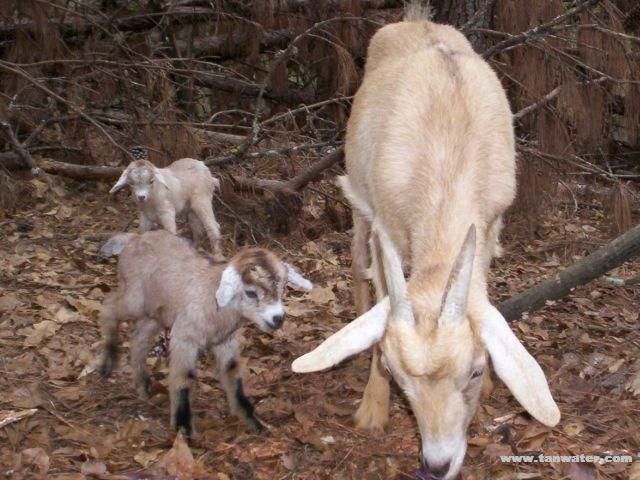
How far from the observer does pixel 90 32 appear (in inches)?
287

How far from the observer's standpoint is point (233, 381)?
4090 mm

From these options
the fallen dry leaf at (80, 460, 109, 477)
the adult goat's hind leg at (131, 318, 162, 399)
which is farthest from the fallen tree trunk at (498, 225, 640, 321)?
the fallen dry leaf at (80, 460, 109, 477)

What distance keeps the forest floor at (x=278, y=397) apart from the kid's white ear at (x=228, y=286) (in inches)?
26.5

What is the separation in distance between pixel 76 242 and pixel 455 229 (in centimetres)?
404

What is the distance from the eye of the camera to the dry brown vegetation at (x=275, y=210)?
3873 millimetres

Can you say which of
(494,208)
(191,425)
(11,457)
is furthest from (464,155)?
(11,457)

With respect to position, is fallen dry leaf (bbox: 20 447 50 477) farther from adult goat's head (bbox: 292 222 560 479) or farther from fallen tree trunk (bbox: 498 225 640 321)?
fallen tree trunk (bbox: 498 225 640 321)

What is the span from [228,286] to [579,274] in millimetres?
2120

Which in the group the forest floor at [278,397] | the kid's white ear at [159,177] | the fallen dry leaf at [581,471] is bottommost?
the forest floor at [278,397]

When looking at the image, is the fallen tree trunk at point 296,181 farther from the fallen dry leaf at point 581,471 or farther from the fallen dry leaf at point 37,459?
the fallen dry leaf at point 37,459

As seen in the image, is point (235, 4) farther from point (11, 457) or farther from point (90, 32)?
point (11, 457)

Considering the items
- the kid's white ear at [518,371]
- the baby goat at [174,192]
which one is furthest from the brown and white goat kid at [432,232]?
the baby goat at [174,192]

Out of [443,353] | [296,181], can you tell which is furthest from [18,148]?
[443,353]

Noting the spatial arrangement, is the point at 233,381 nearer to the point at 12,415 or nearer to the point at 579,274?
the point at 12,415
